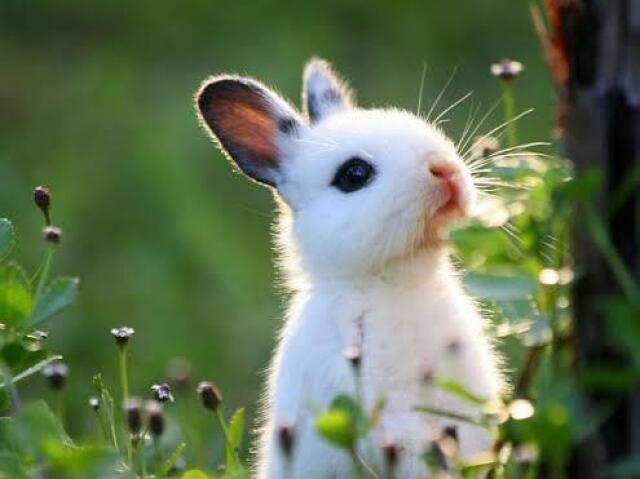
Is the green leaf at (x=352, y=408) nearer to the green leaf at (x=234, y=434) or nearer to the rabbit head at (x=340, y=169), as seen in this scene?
the green leaf at (x=234, y=434)

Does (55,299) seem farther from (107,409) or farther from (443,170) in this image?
(443,170)

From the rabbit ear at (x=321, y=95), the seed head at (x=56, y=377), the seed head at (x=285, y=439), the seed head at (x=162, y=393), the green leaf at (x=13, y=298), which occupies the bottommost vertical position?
the seed head at (x=162, y=393)

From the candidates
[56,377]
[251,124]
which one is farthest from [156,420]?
[251,124]

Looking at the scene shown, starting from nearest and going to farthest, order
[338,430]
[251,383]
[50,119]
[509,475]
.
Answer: [338,430], [509,475], [251,383], [50,119]

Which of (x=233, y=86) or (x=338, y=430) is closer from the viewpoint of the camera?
(x=338, y=430)

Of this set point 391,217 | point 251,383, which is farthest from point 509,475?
point 251,383

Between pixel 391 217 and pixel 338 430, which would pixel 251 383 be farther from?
pixel 338 430

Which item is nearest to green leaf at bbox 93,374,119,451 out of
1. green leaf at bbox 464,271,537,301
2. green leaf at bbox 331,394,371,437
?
green leaf at bbox 331,394,371,437

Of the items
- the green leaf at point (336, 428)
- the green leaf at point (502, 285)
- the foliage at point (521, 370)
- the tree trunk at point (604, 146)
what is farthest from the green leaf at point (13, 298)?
the tree trunk at point (604, 146)
